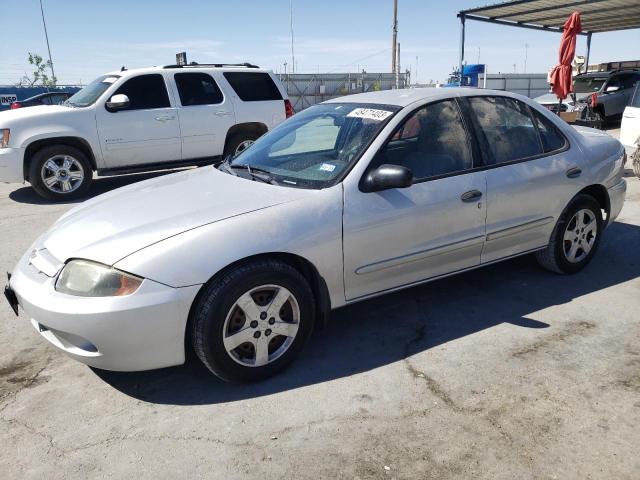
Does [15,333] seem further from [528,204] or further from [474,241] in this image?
[528,204]

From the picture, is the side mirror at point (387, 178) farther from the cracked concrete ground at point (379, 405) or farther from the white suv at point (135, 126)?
the white suv at point (135, 126)

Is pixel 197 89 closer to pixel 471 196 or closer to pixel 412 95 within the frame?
pixel 412 95

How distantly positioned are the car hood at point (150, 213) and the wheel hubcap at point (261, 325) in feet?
1.57

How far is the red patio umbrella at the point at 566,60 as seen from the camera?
31.2 ft

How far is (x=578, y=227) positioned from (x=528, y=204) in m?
0.77

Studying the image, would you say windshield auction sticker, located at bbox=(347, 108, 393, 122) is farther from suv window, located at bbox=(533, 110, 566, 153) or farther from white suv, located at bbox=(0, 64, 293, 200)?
white suv, located at bbox=(0, 64, 293, 200)

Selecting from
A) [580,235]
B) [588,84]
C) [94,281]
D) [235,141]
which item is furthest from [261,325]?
[588,84]

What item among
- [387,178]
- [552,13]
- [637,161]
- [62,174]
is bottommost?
[637,161]

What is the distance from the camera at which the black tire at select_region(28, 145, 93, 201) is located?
7.76 meters

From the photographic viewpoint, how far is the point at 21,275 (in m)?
3.10

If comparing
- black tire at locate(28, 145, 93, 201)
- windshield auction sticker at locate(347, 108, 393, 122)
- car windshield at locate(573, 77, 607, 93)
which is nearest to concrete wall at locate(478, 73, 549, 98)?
car windshield at locate(573, 77, 607, 93)

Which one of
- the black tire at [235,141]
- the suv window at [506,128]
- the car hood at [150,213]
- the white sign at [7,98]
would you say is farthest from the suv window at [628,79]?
the white sign at [7,98]

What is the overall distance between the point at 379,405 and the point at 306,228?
40.5 inches

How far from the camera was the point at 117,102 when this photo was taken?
7.84 metres
